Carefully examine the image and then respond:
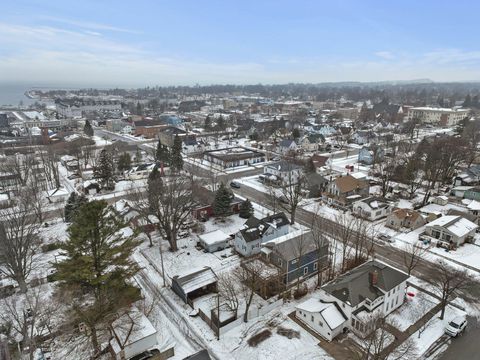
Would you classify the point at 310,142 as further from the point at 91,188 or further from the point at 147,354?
the point at 147,354

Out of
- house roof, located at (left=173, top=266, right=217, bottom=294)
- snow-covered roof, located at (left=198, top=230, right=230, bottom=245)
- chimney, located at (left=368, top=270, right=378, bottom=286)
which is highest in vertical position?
chimney, located at (left=368, top=270, right=378, bottom=286)

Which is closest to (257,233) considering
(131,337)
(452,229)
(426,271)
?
(131,337)

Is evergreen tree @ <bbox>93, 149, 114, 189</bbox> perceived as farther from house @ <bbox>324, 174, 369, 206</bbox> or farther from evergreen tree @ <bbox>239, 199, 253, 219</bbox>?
house @ <bbox>324, 174, 369, 206</bbox>

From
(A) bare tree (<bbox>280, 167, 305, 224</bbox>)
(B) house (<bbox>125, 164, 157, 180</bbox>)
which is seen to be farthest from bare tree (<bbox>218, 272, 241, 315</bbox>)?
(B) house (<bbox>125, 164, 157, 180</bbox>)

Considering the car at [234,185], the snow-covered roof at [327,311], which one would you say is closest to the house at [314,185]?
the car at [234,185]

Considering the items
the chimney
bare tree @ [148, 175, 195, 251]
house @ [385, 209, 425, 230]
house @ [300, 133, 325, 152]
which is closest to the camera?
the chimney

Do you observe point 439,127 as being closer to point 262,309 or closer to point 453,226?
point 453,226

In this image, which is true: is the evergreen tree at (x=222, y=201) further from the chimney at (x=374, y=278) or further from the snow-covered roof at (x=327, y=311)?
the chimney at (x=374, y=278)
